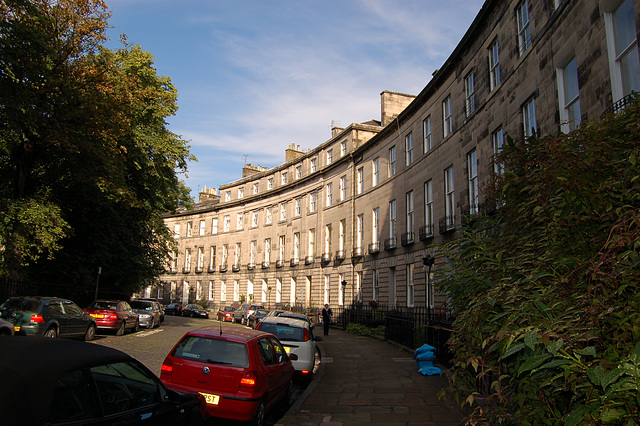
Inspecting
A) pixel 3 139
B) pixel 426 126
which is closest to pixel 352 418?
pixel 3 139

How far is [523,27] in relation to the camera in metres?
17.5

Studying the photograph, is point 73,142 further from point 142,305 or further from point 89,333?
point 142,305

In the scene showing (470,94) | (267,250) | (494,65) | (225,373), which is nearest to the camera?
(225,373)

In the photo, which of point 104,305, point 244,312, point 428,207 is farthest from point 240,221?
point 104,305

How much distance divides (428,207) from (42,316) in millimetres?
19598

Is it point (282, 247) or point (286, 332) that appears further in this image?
point (282, 247)

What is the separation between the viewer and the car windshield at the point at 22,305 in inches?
583

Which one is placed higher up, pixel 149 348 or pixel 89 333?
pixel 89 333

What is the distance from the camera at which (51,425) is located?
3494 millimetres

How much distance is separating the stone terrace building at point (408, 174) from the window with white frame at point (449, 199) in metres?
0.06

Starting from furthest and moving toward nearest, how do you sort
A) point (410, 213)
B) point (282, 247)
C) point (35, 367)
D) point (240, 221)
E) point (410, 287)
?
point (240, 221) < point (282, 247) < point (410, 213) < point (410, 287) < point (35, 367)

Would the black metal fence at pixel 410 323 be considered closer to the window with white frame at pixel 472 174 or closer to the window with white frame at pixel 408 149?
the window with white frame at pixel 472 174

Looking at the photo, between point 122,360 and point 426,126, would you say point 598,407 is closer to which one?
point 122,360

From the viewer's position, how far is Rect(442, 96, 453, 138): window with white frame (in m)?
25.6
